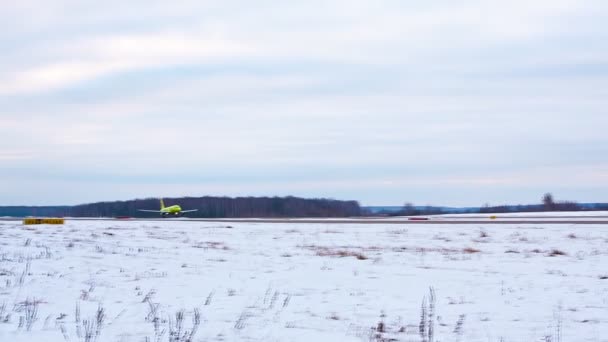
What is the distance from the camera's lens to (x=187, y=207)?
442 ft

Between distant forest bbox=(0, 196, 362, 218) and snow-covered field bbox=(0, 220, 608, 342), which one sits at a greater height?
distant forest bbox=(0, 196, 362, 218)

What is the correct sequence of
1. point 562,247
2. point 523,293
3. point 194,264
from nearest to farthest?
point 523,293 < point 194,264 < point 562,247

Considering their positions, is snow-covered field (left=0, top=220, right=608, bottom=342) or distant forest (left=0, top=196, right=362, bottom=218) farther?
distant forest (left=0, top=196, right=362, bottom=218)

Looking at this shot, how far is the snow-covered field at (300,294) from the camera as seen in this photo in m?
9.62

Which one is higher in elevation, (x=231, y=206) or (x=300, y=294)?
(x=231, y=206)

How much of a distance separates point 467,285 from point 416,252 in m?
8.99

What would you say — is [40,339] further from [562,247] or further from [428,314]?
[562,247]

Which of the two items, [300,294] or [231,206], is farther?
[231,206]

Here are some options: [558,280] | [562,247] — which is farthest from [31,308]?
[562,247]

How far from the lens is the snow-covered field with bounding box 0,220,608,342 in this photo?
31.6 feet

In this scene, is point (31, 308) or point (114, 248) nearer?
point (31, 308)

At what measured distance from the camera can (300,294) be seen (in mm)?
13430

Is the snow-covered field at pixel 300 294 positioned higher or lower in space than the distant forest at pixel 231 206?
lower

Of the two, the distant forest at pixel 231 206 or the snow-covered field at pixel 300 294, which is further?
the distant forest at pixel 231 206
